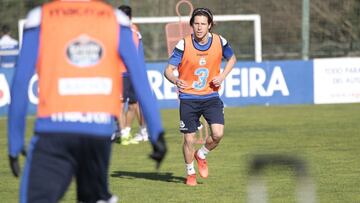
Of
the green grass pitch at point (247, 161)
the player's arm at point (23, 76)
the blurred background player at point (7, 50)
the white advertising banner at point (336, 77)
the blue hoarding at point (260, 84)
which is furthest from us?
the blurred background player at point (7, 50)

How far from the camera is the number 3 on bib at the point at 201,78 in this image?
11.0 meters

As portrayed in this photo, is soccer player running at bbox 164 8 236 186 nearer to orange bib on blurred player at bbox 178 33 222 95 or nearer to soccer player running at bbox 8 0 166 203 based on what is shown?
orange bib on blurred player at bbox 178 33 222 95

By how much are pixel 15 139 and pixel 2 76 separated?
15.8m

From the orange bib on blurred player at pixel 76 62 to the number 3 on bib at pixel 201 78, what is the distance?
5762mm

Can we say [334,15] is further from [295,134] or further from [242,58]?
[295,134]

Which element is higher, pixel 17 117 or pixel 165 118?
pixel 17 117

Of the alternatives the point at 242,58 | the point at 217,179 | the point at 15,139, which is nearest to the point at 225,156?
the point at 217,179

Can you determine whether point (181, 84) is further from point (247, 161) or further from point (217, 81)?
point (247, 161)

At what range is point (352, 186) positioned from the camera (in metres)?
10.5

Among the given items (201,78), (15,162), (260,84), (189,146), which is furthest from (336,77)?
(15,162)

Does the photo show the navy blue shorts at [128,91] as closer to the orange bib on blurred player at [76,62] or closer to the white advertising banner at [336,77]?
the white advertising banner at [336,77]

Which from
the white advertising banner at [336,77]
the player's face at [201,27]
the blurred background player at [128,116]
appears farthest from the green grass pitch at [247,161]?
the white advertising banner at [336,77]

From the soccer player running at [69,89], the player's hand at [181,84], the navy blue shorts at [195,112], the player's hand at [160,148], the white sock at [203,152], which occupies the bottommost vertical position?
the white sock at [203,152]

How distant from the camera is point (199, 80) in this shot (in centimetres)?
1105
